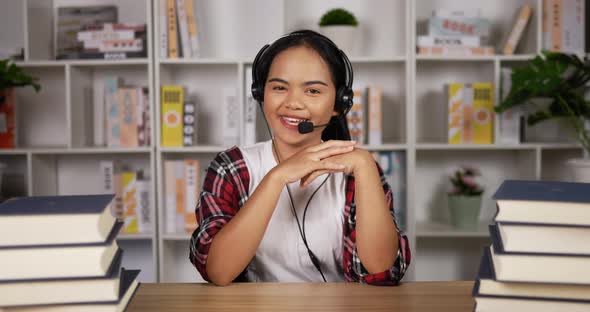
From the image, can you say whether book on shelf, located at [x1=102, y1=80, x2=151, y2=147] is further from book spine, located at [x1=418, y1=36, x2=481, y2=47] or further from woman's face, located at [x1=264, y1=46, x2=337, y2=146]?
woman's face, located at [x1=264, y1=46, x2=337, y2=146]

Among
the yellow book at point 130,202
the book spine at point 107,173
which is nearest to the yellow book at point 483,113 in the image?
the yellow book at point 130,202

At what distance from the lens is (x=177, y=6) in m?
2.80

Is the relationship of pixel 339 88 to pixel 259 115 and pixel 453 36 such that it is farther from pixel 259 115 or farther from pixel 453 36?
pixel 453 36

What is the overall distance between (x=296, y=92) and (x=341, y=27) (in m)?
1.49

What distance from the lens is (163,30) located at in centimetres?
280

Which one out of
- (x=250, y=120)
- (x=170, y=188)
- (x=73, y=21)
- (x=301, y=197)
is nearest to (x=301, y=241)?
(x=301, y=197)

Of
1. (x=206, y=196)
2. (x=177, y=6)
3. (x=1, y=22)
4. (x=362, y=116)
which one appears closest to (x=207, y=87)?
(x=177, y=6)

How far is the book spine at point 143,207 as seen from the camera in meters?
2.90

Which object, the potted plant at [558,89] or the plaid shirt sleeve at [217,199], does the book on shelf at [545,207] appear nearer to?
the plaid shirt sleeve at [217,199]

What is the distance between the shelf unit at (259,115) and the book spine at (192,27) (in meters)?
0.07

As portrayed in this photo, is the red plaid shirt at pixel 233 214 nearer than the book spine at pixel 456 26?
Yes

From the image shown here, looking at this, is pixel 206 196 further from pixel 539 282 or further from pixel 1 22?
pixel 1 22

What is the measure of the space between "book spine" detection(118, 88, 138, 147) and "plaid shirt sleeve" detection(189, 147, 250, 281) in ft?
4.91

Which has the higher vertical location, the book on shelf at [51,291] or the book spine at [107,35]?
the book spine at [107,35]
